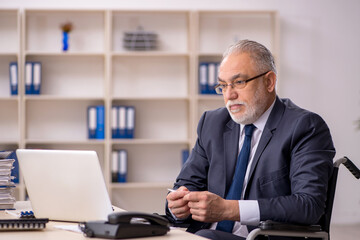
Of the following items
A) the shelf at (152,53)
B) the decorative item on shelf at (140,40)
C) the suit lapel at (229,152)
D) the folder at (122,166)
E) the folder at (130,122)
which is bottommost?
the folder at (122,166)

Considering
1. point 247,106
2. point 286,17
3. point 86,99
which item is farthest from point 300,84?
point 247,106

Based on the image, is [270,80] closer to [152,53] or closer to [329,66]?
[152,53]

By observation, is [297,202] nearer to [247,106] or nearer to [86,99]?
[247,106]

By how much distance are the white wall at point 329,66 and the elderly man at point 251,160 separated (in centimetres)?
355

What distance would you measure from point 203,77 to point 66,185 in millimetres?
3701

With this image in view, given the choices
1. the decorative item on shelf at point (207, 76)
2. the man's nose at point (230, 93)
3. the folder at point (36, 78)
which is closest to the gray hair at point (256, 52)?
the man's nose at point (230, 93)

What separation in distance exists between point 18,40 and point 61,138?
1.04 metres

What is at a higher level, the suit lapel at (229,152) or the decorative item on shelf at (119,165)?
the suit lapel at (229,152)

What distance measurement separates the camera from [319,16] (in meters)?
5.86

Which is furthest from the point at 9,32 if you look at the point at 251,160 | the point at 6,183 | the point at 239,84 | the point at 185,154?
the point at 251,160

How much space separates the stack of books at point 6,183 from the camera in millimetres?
2269

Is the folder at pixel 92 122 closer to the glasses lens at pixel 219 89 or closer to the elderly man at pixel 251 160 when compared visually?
the elderly man at pixel 251 160

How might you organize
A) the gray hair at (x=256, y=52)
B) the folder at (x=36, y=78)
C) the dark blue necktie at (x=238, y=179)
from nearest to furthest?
the dark blue necktie at (x=238, y=179), the gray hair at (x=256, y=52), the folder at (x=36, y=78)

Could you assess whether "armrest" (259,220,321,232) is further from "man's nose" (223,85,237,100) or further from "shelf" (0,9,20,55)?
"shelf" (0,9,20,55)
